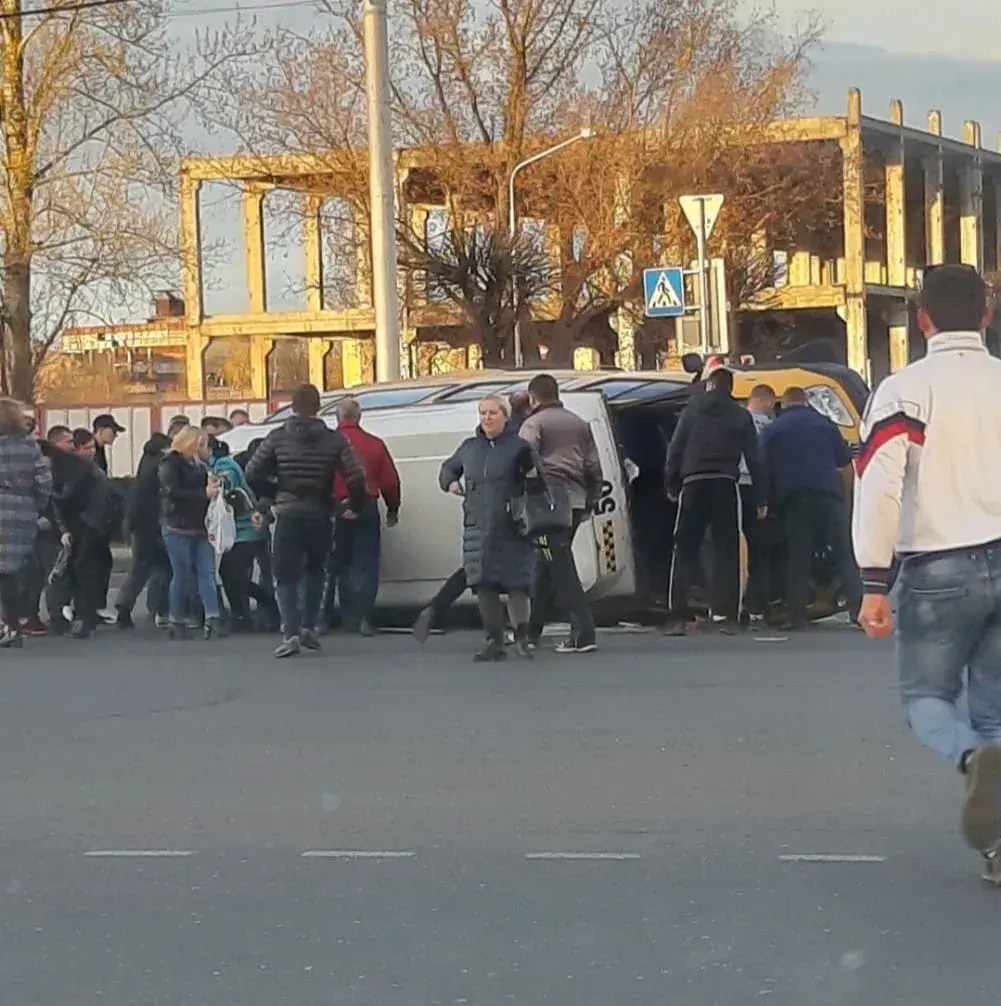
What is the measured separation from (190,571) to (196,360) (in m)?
38.6

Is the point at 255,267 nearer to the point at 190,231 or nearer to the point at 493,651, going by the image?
the point at 190,231

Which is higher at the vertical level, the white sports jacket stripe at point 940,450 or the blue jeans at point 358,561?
the white sports jacket stripe at point 940,450

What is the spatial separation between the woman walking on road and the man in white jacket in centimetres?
953

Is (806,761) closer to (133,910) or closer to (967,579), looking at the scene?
(967,579)

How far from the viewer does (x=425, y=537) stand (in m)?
15.5

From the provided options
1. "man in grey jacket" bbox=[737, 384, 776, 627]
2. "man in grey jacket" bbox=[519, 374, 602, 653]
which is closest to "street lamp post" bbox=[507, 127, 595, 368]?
"man in grey jacket" bbox=[737, 384, 776, 627]

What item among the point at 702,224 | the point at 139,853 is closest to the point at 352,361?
the point at 702,224

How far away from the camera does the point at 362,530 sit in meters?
15.0

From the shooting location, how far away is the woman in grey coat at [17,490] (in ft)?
48.3

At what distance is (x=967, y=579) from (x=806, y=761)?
286cm

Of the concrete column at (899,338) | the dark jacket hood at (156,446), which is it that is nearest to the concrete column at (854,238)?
the concrete column at (899,338)

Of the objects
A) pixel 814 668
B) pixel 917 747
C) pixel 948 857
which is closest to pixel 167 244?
pixel 814 668

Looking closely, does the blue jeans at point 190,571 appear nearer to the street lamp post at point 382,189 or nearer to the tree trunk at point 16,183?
the street lamp post at point 382,189

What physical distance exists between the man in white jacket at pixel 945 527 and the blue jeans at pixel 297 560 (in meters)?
7.68
